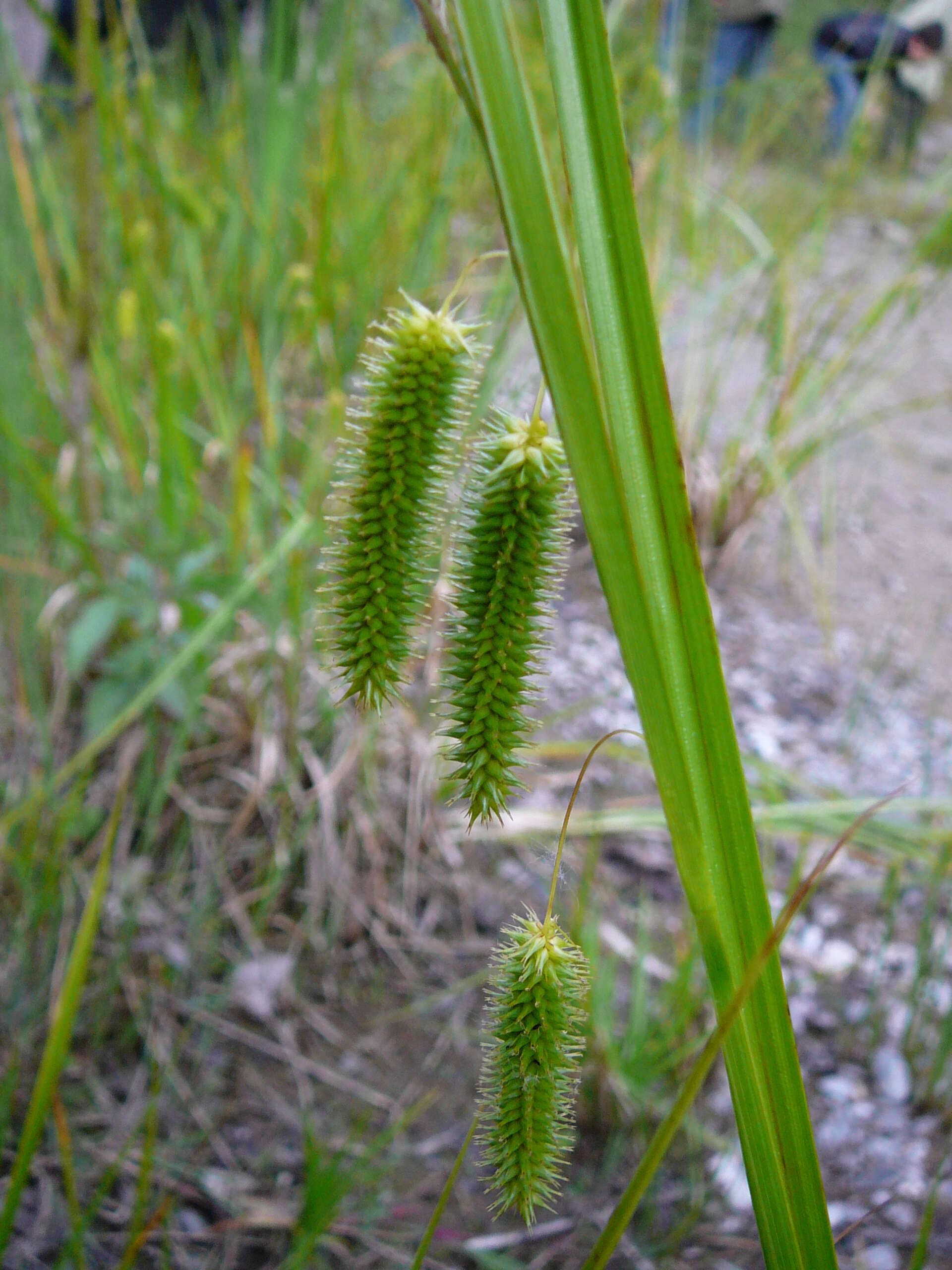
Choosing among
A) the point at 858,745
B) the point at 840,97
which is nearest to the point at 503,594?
the point at 858,745

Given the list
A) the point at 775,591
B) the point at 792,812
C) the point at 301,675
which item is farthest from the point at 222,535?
the point at 775,591

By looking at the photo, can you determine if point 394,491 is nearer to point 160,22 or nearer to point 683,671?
point 683,671

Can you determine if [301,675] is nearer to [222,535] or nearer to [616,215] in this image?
[222,535]

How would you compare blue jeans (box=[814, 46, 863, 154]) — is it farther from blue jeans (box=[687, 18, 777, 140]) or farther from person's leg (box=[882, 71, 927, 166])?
blue jeans (box=[687, 18, 777, 140])

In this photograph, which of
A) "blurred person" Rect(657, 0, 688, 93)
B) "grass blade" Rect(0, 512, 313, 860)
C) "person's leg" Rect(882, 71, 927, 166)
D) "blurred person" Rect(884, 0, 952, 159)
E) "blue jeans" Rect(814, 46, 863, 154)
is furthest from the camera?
"person's leg" Rect(882, 71, 927, 166)

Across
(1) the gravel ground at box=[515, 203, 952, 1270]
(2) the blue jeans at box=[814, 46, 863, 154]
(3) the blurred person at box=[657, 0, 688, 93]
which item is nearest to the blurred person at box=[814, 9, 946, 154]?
(2) the blue jeans at box=[814, 46, 863, 154]

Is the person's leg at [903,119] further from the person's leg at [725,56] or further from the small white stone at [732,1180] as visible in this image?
the small white stone at [732,1180]
